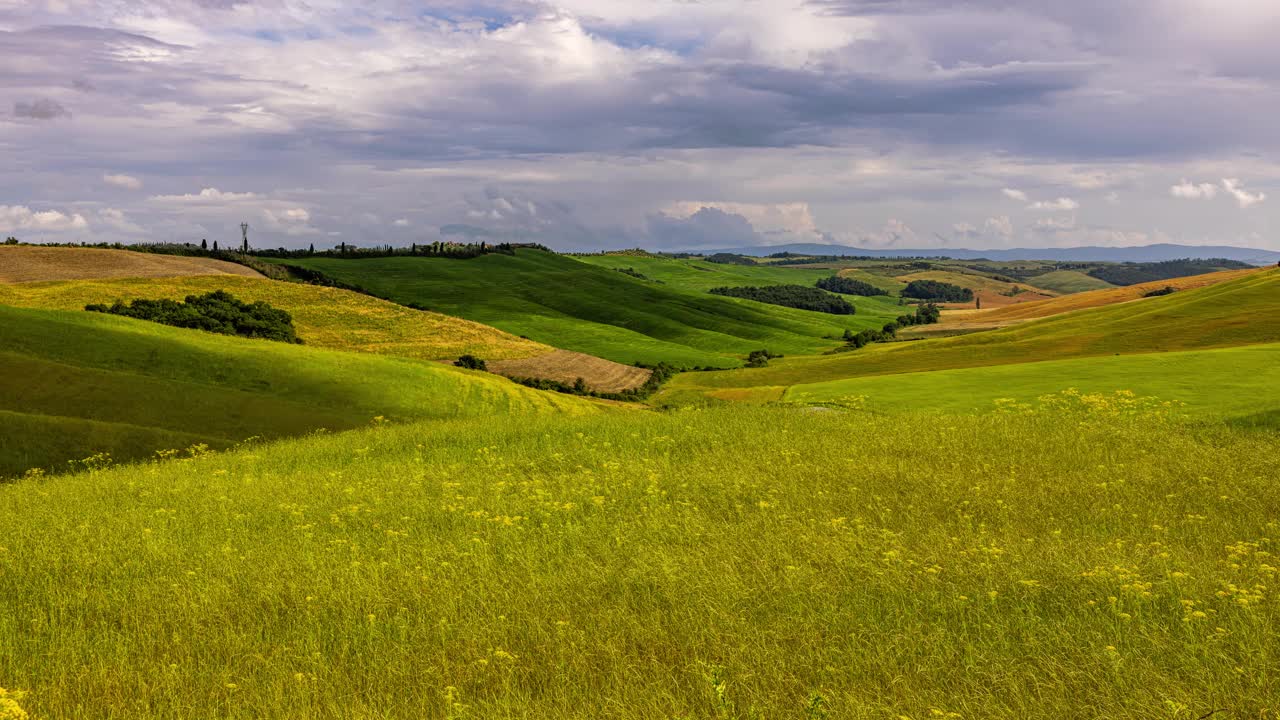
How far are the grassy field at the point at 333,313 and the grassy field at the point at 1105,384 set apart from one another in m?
57.2

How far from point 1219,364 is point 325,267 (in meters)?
186

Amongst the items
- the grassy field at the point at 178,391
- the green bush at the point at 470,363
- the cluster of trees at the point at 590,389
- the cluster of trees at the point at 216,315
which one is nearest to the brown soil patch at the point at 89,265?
the cluster of trees at the point at 216,315

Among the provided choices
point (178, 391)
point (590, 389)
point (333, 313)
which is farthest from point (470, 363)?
point (178, 391)

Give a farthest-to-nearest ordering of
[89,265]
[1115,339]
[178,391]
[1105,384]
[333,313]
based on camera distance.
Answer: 1. [89,265]
2. [333,313]
3. [1115,339]
4. [1105,384]
5. [178,391]

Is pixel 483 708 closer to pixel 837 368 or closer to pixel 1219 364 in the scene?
pixel 1219 364

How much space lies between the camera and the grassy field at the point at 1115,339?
2867 inches

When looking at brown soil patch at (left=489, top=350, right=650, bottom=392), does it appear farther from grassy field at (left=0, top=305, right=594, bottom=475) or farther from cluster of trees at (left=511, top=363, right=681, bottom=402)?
grassy field at (left=0, top=305, right=594, bottom=475)

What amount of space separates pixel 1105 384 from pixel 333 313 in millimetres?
94744

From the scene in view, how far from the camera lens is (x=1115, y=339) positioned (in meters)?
79.4

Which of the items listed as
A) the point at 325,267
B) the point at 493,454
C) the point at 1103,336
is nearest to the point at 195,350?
the point at 493,454

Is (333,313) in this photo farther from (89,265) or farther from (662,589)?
(662,589)

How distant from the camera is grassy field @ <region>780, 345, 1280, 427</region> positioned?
3632 cm

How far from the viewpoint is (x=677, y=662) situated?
9336 millimetres

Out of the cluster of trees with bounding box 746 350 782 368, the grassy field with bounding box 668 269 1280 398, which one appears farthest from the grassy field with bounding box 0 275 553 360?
the cluster of trees with bounding box 746 350 782 368
